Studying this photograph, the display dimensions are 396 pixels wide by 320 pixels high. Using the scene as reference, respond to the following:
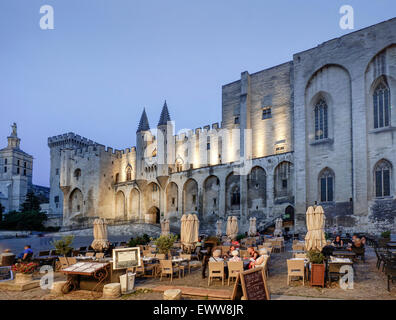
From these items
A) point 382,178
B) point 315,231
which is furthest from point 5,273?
point 382,178

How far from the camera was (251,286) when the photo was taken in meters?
6.39

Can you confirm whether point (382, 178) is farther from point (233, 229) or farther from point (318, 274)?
point (318, 274)

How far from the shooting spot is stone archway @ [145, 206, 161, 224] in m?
43.3

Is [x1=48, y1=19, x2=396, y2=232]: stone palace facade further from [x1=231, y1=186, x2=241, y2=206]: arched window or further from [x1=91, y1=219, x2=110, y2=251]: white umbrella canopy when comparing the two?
[x1=91, y1=219, x2=110, y2=251]: white umbrella canopy

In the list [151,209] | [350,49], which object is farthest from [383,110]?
[151,209]

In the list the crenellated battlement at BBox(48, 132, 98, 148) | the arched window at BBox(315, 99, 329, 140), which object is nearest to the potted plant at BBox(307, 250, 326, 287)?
the arched window at BBox(315, 99, 329, 140)

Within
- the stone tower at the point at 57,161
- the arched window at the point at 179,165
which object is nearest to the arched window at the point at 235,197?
the arched window at the point at 179,165

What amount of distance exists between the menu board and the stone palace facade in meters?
21.4

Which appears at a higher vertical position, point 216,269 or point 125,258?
point 125,258

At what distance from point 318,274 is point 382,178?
19.7m

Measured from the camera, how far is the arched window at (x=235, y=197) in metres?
34.7

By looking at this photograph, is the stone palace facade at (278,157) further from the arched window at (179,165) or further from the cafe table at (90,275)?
the cafe table at (90,275)

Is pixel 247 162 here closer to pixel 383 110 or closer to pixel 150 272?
pixel 383 110

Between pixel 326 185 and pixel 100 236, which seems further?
pixel 326 185
